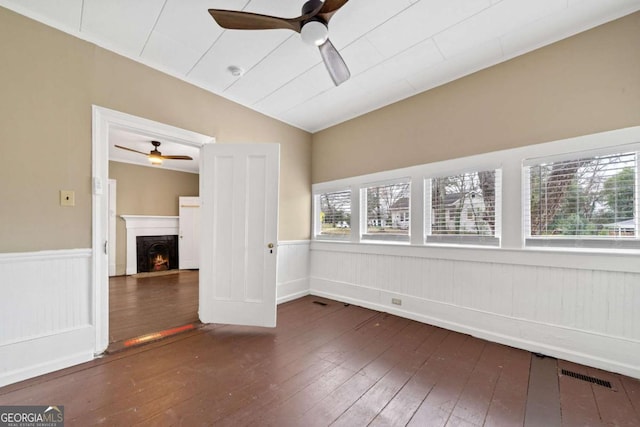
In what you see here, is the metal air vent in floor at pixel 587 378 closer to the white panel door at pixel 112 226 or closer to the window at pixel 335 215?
the window at pixel 335 215

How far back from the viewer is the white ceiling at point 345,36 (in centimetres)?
187

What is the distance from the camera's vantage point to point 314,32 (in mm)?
1769

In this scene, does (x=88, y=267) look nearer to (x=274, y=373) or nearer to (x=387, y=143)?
(x=274, y=373)

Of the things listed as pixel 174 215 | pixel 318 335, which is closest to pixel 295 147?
pixel 318 335

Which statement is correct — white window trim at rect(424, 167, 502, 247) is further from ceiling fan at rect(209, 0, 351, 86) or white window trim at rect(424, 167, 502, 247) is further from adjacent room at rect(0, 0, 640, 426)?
ceiling fan at rect(209, 0, 351, 86)

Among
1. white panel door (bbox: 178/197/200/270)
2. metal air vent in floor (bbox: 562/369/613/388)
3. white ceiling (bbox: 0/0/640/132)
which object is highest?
white ceiling (bbox: 0/0/640/132)

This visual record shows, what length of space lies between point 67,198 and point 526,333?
4182mm

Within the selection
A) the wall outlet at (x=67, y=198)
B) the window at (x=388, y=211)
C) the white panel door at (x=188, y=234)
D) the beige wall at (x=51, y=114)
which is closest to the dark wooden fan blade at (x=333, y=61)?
the window at (x=388, y=211)

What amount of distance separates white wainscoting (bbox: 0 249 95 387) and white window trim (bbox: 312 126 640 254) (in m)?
3.29

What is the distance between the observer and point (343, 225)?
12.5 ft

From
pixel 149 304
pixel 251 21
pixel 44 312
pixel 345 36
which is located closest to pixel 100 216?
pixel 44 312

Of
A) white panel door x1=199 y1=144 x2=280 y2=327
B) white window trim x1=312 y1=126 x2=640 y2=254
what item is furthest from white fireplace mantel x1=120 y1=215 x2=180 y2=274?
white window trim x1=312 y1=126 x2=640 y2=254

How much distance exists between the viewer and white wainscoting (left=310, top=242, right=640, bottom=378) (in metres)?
1.96

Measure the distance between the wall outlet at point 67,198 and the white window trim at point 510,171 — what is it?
3.14 m
